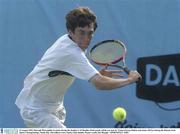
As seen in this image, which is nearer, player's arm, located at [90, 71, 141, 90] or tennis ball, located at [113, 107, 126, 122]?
player's arm, located at [90, 71, 141, 90]

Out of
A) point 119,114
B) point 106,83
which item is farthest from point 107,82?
point 119,114

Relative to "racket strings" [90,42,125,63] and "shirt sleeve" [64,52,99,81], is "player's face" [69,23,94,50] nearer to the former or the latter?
"shirt sleeve" [64,52,99,81]

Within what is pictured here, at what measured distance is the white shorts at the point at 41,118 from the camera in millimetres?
3557

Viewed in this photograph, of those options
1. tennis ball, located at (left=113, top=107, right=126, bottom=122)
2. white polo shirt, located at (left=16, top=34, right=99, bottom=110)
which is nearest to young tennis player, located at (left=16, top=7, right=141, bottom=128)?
white polo shirt, located at (left=16, top=34, right=99, bottom=110)

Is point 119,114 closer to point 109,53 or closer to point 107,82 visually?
point 109,53

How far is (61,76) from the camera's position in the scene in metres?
3.49

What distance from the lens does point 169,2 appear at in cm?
498

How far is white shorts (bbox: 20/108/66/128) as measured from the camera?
356 centimetres

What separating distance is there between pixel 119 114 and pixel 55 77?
1581 millimetres

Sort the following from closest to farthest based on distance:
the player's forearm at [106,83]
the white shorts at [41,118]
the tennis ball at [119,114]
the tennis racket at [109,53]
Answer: the player's forearm at [106,83]
the white shorts at [41,118]
the tennis racket at [109,53]
the tennis ball at [119,114]

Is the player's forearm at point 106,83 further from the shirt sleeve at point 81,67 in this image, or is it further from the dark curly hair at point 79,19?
the dark curly hair at point 79,19

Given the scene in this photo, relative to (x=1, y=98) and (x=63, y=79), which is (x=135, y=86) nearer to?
(x=1, y=98)

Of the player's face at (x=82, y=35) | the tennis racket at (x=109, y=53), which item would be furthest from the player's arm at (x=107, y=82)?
the tennis racket at (x=109, y=53)

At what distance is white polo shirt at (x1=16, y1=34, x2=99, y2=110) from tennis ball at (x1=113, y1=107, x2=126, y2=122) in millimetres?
1400
